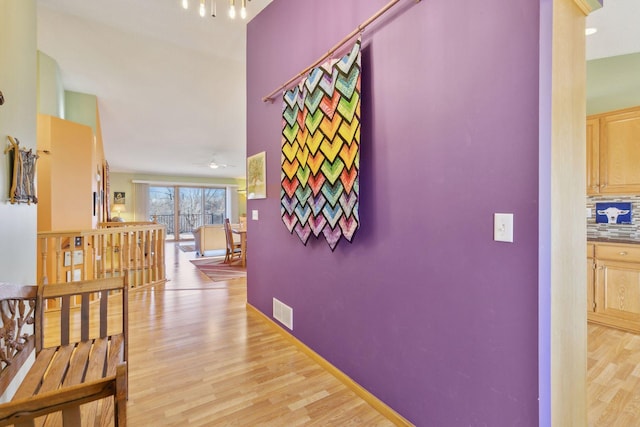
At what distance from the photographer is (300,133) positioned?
2.21 meters

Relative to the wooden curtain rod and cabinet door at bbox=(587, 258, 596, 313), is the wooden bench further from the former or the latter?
cabinet door at bbox=(587, 258, 596, 313)

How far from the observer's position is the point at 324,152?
1948 millimetres

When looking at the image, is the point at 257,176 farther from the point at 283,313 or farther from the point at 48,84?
the point at 48,84

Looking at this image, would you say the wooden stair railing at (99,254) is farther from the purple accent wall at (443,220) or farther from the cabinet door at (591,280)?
the cabinet door at (591,280)

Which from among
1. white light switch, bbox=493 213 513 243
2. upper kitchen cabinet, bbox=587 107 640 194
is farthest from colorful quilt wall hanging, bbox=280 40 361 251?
upper kitchen cabinet, bbox=587 107 640 194

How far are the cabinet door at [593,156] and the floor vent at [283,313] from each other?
331 cm

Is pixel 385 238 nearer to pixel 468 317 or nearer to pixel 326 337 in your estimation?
pixel 468 317

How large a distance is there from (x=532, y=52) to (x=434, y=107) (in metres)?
0.40

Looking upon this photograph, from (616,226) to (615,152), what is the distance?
2.56 feet

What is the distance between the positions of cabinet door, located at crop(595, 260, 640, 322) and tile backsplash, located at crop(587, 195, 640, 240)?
0.43m

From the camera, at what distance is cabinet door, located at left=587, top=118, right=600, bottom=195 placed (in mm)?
3012

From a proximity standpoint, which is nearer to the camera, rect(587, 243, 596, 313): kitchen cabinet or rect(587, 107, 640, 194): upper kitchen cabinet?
rect(587, 107, 640, 194): upper kitchen cabinet

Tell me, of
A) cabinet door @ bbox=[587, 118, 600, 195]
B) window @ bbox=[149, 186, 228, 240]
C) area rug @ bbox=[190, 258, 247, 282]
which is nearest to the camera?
cabinet door @ bbox=[587, 118, 600, 195]

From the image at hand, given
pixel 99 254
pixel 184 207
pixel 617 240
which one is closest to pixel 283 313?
pixel 99 254
